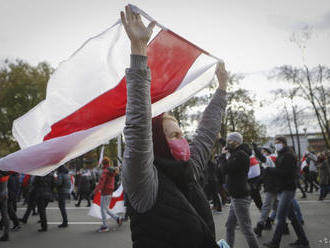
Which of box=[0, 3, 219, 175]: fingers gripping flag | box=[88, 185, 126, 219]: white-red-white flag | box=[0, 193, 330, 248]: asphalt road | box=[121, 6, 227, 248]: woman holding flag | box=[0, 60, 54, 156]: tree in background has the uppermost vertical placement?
box=[0, 60, 54, 156]: tree in background

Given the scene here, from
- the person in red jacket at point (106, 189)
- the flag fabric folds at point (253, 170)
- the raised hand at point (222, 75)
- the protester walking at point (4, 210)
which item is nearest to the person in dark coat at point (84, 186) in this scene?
the person in red jacket at point (106, 189)

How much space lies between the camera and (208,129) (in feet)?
7.50

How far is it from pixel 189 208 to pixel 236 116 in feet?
100

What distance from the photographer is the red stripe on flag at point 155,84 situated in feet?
7.47

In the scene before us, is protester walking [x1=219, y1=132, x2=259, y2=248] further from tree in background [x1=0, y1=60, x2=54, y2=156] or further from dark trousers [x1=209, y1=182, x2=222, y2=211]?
tree in background [x1=0, y1=60, x2=54, y2=156]

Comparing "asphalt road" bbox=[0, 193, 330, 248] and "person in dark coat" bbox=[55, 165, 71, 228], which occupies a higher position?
"person in dark coat" bbox=[55, 165, 71, 228]

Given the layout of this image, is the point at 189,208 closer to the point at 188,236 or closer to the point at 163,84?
the point at 188,236

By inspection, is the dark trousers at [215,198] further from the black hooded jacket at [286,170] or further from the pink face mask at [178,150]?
the pink face mask at [178,150]

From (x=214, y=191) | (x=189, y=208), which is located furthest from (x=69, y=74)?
(x=214, y=191)

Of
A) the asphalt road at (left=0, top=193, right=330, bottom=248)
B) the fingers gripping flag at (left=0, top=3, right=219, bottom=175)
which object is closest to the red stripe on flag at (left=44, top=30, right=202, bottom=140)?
the fingers gripping flag at (left=0, top=3, right=219, bottom=175)

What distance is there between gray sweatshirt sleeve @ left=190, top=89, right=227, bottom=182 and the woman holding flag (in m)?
0.40

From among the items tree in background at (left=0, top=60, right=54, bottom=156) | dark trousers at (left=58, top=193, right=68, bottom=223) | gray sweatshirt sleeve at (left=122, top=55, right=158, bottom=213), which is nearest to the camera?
gray sweatshirt sleeve at (left=122, top=55, right=158, bottom=213)

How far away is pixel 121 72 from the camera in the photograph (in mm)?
2363

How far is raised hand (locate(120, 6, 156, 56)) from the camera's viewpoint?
1410 mm
